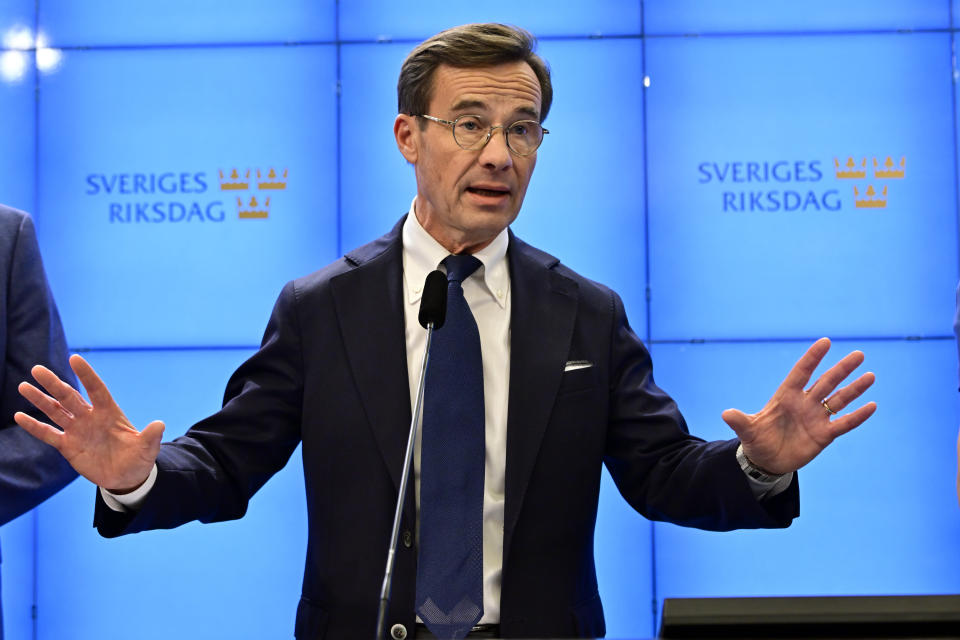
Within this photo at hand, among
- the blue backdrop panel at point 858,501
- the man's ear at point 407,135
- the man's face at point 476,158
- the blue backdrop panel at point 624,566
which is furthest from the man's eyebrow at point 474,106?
the blue backdrop panel at point 624,566

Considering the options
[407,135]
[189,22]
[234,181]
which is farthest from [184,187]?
[407,135]

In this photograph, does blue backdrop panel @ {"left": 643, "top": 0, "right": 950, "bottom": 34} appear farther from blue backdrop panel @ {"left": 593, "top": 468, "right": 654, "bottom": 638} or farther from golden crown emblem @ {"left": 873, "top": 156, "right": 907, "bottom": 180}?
blue backdrop panel @ {"left": 593, "top": 468, "right": 654, "bottom": 638}

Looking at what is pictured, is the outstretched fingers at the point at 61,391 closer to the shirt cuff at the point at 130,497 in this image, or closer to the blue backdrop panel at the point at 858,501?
the shirt cuff at the point at 130,497

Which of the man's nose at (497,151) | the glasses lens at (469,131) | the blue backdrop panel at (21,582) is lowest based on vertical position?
the blue backdrop panel at (21,582)

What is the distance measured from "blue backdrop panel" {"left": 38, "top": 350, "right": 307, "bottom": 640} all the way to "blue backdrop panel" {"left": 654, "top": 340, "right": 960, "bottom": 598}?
1.27 meters

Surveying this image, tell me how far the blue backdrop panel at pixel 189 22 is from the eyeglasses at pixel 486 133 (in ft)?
6.23

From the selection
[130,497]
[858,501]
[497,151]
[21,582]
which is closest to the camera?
[130,497]

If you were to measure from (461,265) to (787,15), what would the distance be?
7.18 ft

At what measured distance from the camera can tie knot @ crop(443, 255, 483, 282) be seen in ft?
6.61

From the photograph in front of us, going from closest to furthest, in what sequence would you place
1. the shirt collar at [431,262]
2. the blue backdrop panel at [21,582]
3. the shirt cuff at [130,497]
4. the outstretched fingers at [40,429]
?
the outstretched fingers at [40,429], the shirt cuff at [130,497], the shirt collar at [431,262], the blue backdrop panel at [21,582]

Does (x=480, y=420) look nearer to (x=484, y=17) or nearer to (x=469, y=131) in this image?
(x=469, y=131)

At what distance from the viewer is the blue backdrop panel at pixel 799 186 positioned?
3.64m

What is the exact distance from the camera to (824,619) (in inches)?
45.5

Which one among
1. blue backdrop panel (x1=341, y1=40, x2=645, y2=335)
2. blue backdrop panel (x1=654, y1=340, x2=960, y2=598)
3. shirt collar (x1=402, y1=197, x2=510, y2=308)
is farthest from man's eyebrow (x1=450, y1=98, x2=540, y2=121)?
blue backdrop panel (x1=654, y1=340, x2=960, y2=598)
